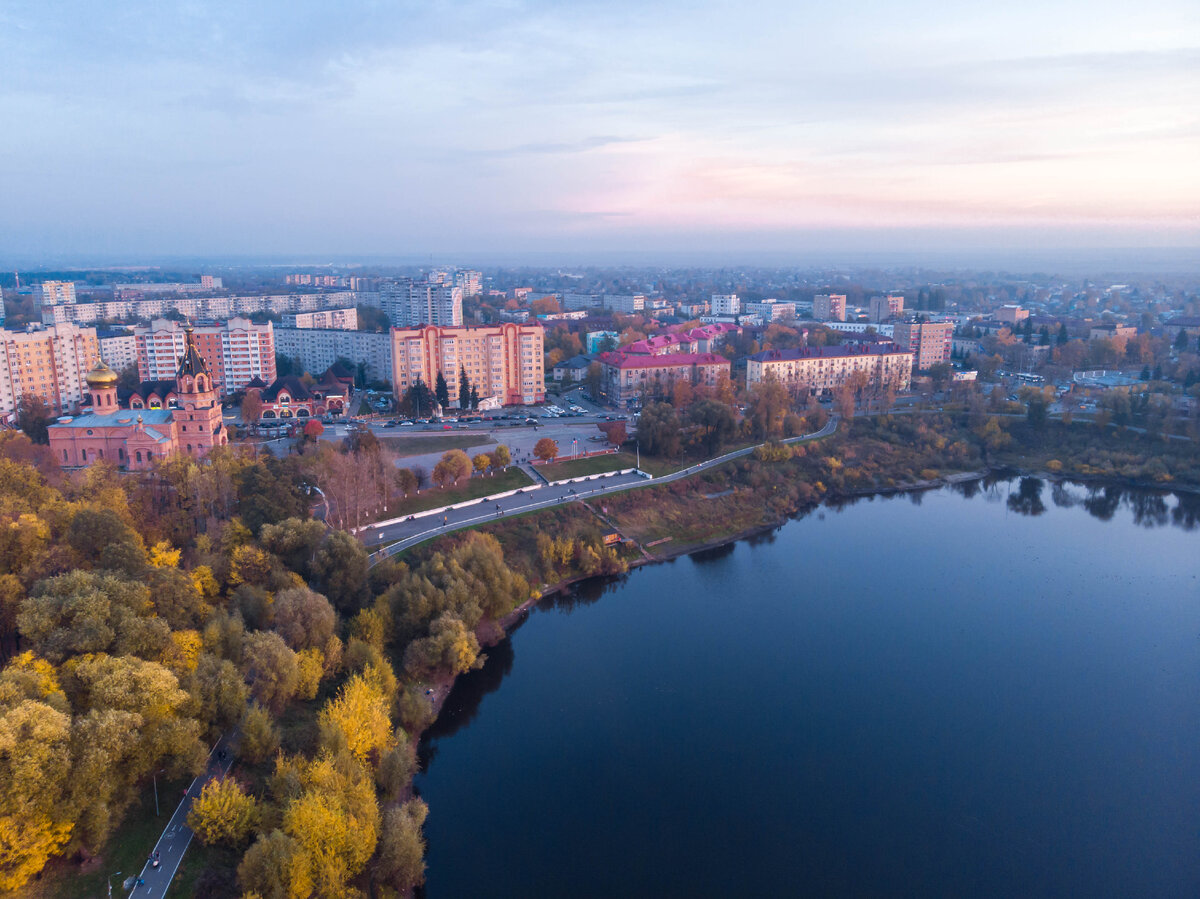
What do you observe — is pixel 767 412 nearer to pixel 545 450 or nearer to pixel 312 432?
pixel 545 450

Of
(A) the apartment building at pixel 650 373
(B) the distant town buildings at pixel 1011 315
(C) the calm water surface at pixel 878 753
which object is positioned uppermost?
(B) the distant town buildings at pixel 1011 315

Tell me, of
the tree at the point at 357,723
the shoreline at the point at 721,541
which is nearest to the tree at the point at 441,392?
the shoreline at the point at 721,541

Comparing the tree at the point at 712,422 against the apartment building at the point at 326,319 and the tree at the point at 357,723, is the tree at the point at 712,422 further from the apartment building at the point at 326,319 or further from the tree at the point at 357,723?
the apartment building at the point at 326,319

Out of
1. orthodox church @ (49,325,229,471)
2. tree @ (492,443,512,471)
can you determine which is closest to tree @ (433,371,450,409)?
tree @ (492,443,512,471)

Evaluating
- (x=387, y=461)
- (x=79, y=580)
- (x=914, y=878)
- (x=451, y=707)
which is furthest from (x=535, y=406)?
(x=914, y=878)

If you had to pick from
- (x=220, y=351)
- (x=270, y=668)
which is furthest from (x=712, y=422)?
(x=220, y=351)

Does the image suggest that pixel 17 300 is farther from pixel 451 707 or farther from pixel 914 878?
pixel 914 878

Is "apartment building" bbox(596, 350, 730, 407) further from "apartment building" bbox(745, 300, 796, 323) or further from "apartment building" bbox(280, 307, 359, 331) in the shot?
"apartment building" bbox(745, 300, 796, 323)
